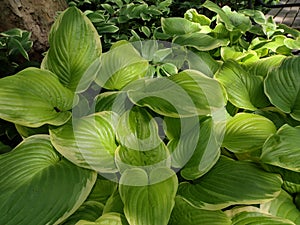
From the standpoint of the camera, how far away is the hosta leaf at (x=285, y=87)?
1.10 metres

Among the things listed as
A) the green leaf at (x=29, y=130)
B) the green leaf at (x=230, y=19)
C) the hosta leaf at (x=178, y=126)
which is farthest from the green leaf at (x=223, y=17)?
the green leaf at (x=29, y=130)

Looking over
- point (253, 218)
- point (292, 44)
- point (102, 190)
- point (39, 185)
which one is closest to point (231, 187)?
point (253, 218)

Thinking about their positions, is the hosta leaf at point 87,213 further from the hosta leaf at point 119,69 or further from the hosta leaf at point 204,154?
the hosta leaf at point 119,69

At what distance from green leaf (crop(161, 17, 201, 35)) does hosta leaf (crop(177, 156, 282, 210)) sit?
0.76 metres

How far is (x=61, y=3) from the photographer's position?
5.46 ft

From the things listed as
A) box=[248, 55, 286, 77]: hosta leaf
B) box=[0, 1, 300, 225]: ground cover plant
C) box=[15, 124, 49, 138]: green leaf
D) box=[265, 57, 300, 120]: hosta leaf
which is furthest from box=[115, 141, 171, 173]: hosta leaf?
box=[248, 55, 286, 77]: hosta leaf

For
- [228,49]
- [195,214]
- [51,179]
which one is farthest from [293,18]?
[51,179]

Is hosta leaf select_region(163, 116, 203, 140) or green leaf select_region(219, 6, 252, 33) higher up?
hosta leaf select_region(163, 116, 203, 140)

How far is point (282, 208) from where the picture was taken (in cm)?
92

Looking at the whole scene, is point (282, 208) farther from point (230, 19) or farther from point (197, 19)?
point (197, 19)

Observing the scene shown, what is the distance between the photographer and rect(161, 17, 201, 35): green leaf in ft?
5.12

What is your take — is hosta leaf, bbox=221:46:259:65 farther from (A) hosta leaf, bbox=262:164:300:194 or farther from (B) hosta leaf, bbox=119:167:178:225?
(B) hosta leaf, bbox=119:167:178:225

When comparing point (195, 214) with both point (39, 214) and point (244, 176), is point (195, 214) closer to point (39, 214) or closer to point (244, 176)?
point (244, 176)

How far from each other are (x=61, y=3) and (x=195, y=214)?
1167mm
